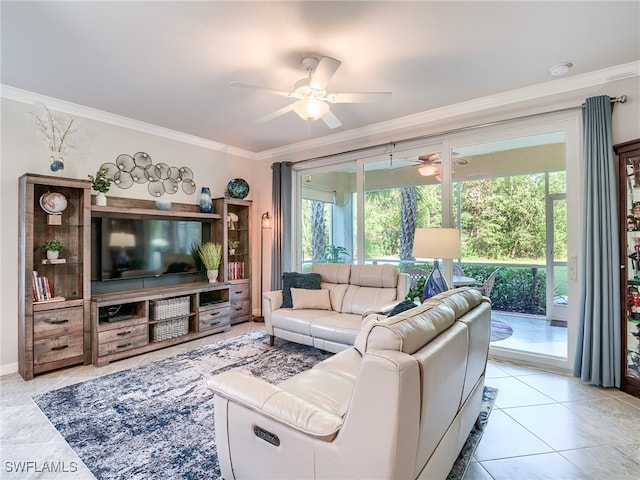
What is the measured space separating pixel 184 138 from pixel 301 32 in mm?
3036

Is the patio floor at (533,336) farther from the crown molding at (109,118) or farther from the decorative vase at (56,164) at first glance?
the decorative vase at (56,164)

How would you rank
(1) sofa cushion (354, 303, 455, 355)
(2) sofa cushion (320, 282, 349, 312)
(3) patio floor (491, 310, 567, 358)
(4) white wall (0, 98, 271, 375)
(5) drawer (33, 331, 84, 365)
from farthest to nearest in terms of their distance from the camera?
(2) sofa cushion (320, 282, 349, 312), (3) patio floor (491, 310, 567, 358), (4) white wall (0, 98, 271, 375), (5) drawer (33, 331, 84, 365), (1) sofa cushion (354, 303, 455, 355)

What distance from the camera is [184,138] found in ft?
15.7

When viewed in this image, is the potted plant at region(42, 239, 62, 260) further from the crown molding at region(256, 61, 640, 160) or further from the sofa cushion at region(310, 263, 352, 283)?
the crown molding at region(256, 61, 640, 160)

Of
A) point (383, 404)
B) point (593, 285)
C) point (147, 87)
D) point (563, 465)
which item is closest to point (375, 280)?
point (593, 285)

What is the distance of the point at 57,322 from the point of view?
10.8ft

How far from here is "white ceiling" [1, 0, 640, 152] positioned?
2.17 meters

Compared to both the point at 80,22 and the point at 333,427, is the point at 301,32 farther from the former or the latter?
the point at 333,427

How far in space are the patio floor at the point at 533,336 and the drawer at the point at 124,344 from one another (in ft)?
13.1

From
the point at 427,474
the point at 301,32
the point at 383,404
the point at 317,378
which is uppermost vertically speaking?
the point at 301,32

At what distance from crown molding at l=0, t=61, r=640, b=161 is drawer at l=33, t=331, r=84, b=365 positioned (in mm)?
2463

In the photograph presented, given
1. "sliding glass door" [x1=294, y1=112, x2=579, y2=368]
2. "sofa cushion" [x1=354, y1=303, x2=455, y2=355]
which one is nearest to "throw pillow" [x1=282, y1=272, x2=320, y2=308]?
"sliding glass door" [x1=294, y1=112, x2=579, y2=368]

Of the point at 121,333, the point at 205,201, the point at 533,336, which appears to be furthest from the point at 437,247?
the point at 121,333

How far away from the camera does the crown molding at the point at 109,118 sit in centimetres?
333
